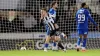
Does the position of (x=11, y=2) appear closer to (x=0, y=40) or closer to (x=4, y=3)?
(x=4, y=3)

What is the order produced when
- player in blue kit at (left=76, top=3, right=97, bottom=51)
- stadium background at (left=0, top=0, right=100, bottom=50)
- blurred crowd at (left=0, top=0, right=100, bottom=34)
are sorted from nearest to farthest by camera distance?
player in blue kit at (left=76, top=3, right=97, bottom=51)
stadium background at (left=0, top=0, right=100, bottom=50)
blurred crowd at (left=0, top=0, right=100, bottom=34)

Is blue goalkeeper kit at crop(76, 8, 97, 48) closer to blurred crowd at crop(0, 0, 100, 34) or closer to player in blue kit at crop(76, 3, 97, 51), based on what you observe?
player in blue kit at crop(76, 3, 97, 51)

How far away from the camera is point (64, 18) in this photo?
2202 cm

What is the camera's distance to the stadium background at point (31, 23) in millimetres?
21391

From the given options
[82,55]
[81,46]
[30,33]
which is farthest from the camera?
[30,33]

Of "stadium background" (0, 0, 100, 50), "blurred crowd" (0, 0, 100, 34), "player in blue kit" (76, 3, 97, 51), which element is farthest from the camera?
"blurred crowd" (0, 0, 100, 34)

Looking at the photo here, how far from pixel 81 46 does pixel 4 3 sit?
15.8 ft

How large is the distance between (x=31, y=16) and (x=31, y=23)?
0.35m

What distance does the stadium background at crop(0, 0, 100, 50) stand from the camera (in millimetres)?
21391

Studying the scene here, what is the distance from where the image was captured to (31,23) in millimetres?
22094

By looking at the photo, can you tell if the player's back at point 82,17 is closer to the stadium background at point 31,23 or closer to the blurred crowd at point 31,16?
the stadium background at point 31,23

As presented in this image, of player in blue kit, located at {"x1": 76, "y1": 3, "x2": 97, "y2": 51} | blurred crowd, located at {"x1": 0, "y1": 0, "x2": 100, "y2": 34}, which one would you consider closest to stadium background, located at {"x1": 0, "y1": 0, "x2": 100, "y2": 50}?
blurred crowd, located at {"x1": 0, "y1": 0, "x2": 100, "y2": 34}

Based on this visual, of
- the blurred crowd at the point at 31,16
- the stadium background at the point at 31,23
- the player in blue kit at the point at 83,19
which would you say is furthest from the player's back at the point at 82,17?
the blurred crowd at the point at 31,16

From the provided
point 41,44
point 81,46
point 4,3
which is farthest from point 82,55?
point 4,3
